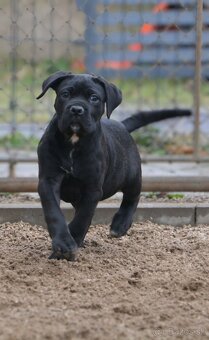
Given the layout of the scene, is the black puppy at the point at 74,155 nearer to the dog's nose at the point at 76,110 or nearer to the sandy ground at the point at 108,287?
the dog's nose at the point at 76,110

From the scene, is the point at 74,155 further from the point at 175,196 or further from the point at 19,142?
the point at 19,142

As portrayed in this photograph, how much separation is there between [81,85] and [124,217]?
1.02m

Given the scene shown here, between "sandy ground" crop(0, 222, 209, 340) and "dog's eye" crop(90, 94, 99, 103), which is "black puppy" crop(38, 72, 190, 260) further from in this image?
"sandy ground" crop(0, 222, 209, 340)

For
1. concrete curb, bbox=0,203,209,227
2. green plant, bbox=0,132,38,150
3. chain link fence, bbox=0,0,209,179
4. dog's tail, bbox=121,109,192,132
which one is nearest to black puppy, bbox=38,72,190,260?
A: dog's tail, bbox=121,109,192,132

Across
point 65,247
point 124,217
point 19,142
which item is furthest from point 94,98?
point 19,142

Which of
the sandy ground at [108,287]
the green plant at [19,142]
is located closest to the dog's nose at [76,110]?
the sandy ground at [108,287]

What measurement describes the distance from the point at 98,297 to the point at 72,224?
2.45 ft

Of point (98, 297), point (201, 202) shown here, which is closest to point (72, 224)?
point (98, 297)

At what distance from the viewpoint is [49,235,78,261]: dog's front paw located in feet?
15.2

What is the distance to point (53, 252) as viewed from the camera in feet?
15.6

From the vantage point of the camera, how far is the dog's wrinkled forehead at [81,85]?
475cm

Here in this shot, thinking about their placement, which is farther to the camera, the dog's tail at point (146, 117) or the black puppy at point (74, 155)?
the dog's tail at point (146, 117)

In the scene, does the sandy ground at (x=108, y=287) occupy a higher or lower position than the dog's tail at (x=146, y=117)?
lower

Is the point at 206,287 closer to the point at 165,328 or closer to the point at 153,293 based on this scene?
the point at 153,293
